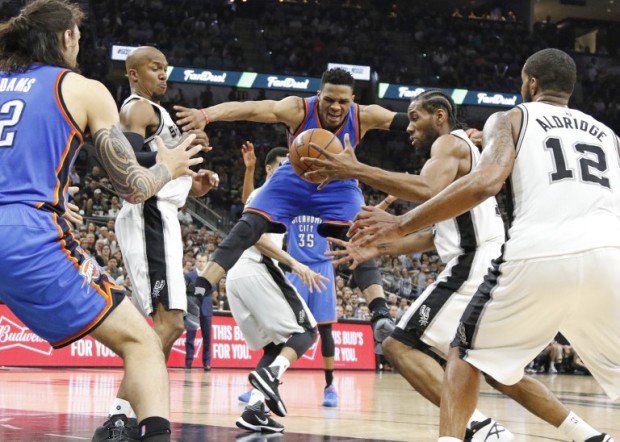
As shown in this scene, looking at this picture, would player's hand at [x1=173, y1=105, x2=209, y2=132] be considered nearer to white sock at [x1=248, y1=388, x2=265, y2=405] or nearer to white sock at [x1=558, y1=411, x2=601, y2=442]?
white sock at [x1=248, y1=388, x2=265, y2=405]

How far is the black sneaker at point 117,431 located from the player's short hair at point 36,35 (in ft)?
6.78

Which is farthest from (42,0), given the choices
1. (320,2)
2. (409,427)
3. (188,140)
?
(320,2)

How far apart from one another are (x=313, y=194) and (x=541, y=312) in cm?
352

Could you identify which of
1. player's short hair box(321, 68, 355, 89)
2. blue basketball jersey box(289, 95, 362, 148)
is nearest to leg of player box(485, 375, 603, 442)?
blue basketball jersey box(289, 95, 362, 148)

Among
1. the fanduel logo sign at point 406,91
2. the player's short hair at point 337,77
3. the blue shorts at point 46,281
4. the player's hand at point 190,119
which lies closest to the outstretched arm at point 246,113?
the player's hand at point 190,119

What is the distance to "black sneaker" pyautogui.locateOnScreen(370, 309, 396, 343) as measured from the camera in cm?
669

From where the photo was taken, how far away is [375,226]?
4102mm

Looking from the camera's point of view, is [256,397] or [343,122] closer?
[256,397]

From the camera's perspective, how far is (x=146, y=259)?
582cm

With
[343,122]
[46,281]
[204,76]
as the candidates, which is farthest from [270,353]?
[204,76]

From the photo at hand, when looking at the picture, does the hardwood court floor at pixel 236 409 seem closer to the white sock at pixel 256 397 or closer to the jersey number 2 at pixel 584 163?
the white sock at pixel 256 397

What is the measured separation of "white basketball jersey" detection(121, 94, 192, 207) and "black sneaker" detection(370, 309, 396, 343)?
180 centimetres

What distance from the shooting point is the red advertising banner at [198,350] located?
13062 mm

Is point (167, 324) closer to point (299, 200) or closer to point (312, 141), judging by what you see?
→ point (312, 141)
